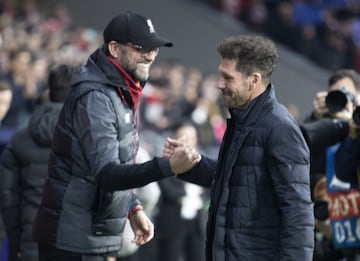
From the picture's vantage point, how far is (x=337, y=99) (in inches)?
240

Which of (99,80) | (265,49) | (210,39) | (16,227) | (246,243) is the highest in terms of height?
(265,49)

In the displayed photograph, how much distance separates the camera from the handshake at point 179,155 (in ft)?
16.4

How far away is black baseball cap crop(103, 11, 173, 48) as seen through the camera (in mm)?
5418

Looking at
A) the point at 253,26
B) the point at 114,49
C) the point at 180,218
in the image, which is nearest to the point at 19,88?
the point at 180,218

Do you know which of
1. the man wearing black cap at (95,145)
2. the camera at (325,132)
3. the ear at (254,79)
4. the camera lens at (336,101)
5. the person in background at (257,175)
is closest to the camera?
the person in background at (257,175)

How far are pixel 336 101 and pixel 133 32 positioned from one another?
1.38 meters

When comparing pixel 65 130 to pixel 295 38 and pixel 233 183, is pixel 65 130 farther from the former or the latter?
pixel 295 38

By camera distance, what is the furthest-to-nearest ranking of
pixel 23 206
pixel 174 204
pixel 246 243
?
pixel 174 204, pixel 23 206, pixel 246 243

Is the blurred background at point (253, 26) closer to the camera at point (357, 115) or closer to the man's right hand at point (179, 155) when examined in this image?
the camera at point (357, 115)

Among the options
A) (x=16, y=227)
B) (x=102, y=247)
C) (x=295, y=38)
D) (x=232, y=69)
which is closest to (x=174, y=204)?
(x=16, y=227)

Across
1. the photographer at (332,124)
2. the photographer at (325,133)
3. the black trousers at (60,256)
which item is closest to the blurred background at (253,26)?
the photographer at (325,133)

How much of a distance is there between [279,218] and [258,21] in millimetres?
17812

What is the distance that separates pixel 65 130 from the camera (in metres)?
5.40

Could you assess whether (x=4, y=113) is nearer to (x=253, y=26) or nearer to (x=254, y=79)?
(x=254, y=79)
